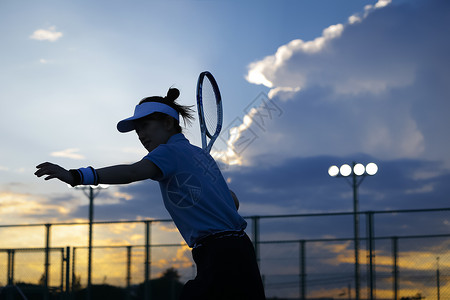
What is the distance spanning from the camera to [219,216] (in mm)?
3205

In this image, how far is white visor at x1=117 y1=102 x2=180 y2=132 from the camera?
11.3 ft

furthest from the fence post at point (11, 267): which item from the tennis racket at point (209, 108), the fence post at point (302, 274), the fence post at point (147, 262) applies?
the tennis racket at point (209, 108)

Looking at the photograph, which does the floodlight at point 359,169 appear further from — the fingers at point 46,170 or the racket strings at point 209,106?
the fingers at point 46,170

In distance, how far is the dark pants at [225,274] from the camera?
3.07 metres

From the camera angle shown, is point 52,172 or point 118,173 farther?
point 118,173

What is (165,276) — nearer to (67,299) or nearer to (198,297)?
(67,299)

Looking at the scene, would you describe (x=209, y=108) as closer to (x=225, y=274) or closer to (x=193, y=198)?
(x=193, y=198)

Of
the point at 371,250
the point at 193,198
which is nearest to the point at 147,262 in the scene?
the point at 371,250

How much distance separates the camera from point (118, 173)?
2.94m

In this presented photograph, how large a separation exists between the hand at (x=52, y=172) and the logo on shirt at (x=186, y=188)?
1.89 ft

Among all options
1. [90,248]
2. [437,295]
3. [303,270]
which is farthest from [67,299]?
[437,295]

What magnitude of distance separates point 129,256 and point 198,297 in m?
10.0

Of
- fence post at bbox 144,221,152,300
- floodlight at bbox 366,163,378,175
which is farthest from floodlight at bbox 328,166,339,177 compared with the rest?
fence post at bbox 144,221,152,300

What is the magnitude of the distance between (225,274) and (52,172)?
1.03 metres
